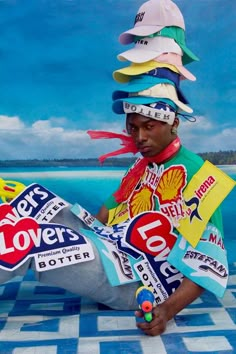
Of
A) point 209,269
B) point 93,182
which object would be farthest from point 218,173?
point 93,182

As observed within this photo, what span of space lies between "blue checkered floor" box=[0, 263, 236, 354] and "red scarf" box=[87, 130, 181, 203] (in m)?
0.26

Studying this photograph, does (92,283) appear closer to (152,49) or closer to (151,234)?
(151,234)

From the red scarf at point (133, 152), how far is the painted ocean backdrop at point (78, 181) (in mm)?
539

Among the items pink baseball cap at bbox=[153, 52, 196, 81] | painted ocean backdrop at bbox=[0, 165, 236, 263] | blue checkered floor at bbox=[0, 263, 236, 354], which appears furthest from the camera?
painted ocean backdrop at bbox=[0, 165, 236, 263]

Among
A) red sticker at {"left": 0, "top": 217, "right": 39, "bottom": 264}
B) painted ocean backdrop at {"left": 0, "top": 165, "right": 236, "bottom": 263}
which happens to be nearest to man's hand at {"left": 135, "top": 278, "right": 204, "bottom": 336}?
red sticker at {"left": 0, "top": 217, "right": 39, "bottom": 264}

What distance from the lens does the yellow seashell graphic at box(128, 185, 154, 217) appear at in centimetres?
156

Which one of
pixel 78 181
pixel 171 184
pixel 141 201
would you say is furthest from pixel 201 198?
pixel 78 181

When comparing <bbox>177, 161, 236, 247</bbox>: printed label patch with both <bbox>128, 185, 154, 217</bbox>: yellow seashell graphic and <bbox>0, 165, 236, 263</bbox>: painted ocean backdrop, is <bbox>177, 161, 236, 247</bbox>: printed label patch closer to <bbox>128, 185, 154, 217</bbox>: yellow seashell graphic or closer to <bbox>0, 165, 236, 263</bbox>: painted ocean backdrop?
<bbox>128, 185, 154, 217</bbox>: yellow seashell graphic

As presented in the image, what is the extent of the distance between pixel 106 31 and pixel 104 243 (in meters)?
0.92

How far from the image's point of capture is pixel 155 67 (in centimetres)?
148

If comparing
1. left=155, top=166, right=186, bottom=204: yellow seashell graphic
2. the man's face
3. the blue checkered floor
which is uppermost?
the man's face

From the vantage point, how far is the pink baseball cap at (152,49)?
149 centimetres

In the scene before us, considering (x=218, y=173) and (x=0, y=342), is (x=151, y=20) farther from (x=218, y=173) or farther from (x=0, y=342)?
(x=0, y=342)

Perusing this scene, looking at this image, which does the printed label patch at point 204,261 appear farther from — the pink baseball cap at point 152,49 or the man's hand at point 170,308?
the pink baseball cap at point 152,49
